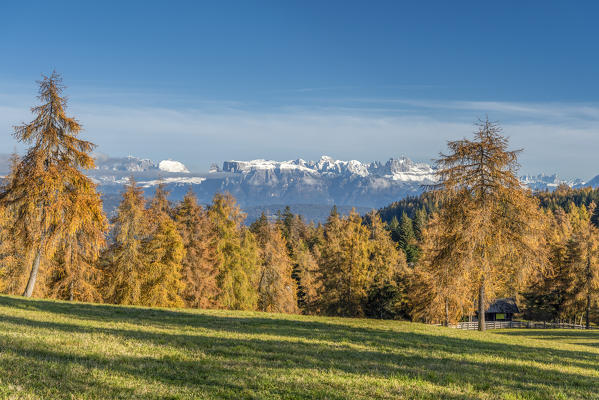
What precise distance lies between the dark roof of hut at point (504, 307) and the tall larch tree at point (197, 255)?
205 feet

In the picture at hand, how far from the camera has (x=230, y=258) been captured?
50062mm

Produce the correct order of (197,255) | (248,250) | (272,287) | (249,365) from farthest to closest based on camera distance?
(272,287) < (248,250) < (197,255) < (249,365)

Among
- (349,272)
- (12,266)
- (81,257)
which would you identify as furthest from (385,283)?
(12,266)

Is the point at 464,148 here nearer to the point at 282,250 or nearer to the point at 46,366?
the point at 46,366

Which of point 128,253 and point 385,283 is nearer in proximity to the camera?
point 128,253

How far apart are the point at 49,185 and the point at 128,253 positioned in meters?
14.0

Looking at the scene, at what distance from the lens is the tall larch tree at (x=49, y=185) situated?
2784cm

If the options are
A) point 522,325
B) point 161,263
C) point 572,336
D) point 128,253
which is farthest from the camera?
point 522,325

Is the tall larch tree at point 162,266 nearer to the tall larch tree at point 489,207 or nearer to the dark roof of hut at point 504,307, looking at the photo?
the tall larch tree at point 489,207

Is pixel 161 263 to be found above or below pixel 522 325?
above

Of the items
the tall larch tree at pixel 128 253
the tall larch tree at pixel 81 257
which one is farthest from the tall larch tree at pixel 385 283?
the tall larch tree at pixel 81 257

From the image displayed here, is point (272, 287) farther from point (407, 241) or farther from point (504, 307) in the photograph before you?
point (504, 307)

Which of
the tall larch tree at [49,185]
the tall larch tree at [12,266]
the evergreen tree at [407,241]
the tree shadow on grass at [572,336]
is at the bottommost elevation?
the tree shadow on grass at [572,336]

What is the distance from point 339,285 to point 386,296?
906 cm
